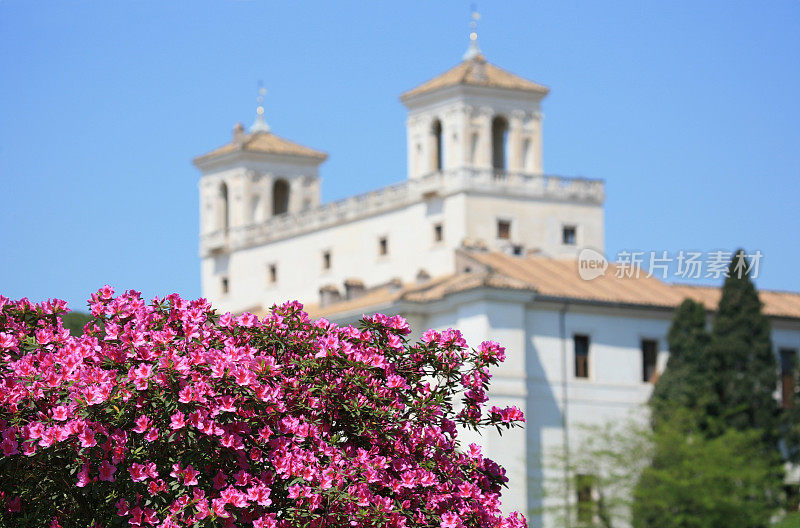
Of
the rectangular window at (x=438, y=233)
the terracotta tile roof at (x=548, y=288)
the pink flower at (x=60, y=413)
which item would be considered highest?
the rectangular window at (x=438, y=233)

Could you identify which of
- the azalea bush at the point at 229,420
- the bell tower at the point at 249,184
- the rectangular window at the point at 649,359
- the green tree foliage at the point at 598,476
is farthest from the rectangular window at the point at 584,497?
the azalea bush at the point at 229,420

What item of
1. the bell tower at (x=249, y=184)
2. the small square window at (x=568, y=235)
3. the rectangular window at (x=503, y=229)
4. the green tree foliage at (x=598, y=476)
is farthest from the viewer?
the bell tower at (x=249, y=184)

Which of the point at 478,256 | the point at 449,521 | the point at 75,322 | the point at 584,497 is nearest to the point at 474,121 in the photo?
the point at 478,256

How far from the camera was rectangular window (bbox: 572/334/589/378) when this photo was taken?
189 ft

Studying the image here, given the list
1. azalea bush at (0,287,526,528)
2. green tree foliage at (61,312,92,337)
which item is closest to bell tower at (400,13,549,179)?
green tree foliage at (61,312,92,337)

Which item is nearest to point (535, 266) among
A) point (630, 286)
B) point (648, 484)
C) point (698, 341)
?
point (630, 286)

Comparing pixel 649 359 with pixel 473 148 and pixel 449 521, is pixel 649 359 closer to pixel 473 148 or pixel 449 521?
pixel 473 148

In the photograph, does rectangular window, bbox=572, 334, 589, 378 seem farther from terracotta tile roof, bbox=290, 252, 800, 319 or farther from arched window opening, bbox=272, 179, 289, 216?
arched window opening, bbox=272, 179, 289, 216

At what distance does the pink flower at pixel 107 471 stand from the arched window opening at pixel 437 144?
58.0 metres

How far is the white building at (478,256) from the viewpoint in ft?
184

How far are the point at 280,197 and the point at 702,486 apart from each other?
117 feet

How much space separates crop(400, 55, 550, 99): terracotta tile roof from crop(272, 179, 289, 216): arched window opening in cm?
1264

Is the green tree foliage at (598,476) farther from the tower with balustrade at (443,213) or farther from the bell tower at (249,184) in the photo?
the bell tower at (249,184)

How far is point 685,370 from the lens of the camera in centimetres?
5531
